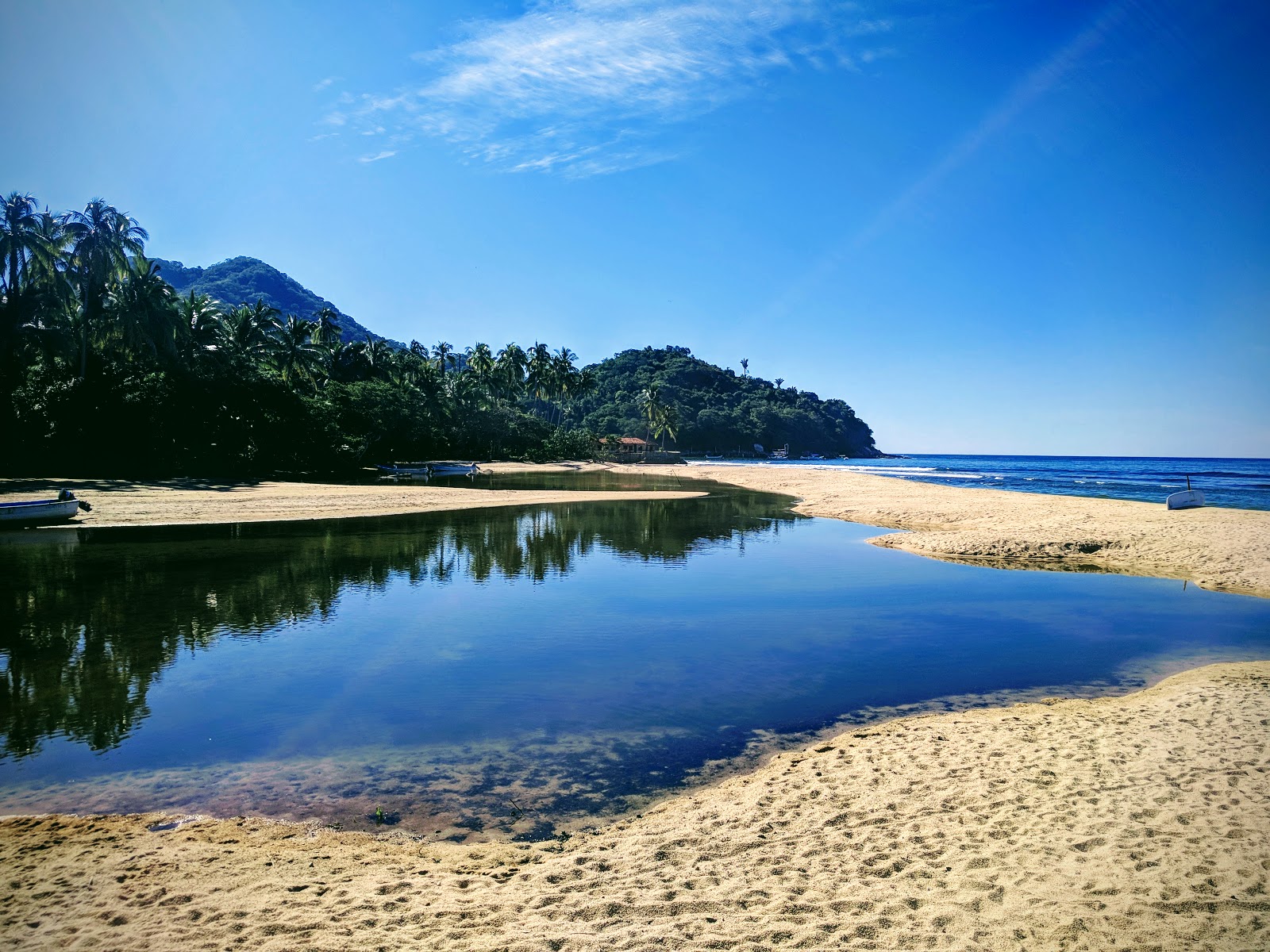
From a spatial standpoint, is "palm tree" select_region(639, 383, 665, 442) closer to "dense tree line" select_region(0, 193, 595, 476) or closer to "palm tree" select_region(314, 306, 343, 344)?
"palm tree" select_region(314, 306, 343, 344)

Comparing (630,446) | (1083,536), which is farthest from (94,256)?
(630,446)

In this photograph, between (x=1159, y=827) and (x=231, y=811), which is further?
(x=231, y=811)

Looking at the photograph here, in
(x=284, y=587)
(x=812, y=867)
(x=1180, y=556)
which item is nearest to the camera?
(x=812, y=867)

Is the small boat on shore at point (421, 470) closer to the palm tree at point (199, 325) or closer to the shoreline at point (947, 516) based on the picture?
the shoreline at point (947, 516)

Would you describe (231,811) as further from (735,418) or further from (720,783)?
(735,418)

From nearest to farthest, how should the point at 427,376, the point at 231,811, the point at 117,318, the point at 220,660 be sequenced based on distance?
the point at 231,811 → the point at 220,660 → the point at 117,318 → the point at 427,376

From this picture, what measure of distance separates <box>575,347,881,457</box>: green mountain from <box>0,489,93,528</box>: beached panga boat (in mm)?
113143

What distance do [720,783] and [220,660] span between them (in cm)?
888

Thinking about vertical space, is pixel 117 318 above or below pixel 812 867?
above

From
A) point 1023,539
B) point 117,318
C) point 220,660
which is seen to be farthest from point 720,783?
point 117,318

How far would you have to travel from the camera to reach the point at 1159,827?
551 centimetres

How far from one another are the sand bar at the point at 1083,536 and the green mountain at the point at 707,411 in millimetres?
103539

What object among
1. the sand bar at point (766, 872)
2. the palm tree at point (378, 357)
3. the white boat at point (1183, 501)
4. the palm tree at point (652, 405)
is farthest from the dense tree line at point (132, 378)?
the palm tree at point (652, 405)

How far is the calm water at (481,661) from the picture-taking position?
7074 mm
